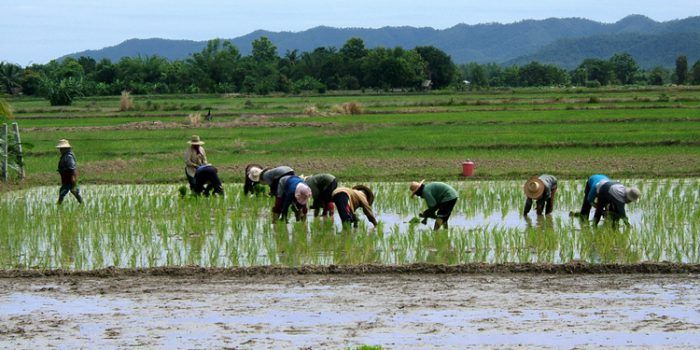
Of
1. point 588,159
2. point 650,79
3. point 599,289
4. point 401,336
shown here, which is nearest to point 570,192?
point 588,159

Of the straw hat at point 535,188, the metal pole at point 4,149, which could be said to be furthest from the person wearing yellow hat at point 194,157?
the straw hat at point 535,188

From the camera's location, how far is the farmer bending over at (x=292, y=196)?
1152 cm

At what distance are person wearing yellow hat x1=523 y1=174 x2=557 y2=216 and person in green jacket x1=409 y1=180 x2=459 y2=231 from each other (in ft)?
4.78

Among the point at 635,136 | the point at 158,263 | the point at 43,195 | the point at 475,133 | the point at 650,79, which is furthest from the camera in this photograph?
the point at 650,79

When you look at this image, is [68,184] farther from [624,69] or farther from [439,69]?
[624,69]

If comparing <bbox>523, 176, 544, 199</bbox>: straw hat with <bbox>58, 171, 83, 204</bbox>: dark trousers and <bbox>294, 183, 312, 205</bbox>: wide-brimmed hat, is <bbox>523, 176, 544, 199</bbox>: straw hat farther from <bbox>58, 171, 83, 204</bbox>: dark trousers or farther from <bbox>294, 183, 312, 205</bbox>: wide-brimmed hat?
<bbox>58, 171, 83, 204</bbox>: dark trousers

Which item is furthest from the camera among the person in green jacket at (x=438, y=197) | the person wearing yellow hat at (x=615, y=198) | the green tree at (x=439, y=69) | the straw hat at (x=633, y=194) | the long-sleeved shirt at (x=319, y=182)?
the green tree at (x=439, y=69)

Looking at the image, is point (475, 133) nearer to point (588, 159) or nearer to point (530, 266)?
point (588, 159)

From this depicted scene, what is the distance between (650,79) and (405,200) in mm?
78749

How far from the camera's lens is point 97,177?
19.1 metres

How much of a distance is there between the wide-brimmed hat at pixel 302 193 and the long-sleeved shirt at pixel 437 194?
4.48 feet

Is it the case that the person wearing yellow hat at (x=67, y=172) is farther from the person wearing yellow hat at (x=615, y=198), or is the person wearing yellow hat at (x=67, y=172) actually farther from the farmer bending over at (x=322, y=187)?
the person wearing yellow hat at (x=615, y=198)

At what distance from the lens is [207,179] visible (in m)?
14.7

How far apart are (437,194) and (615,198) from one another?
2.04 meters
